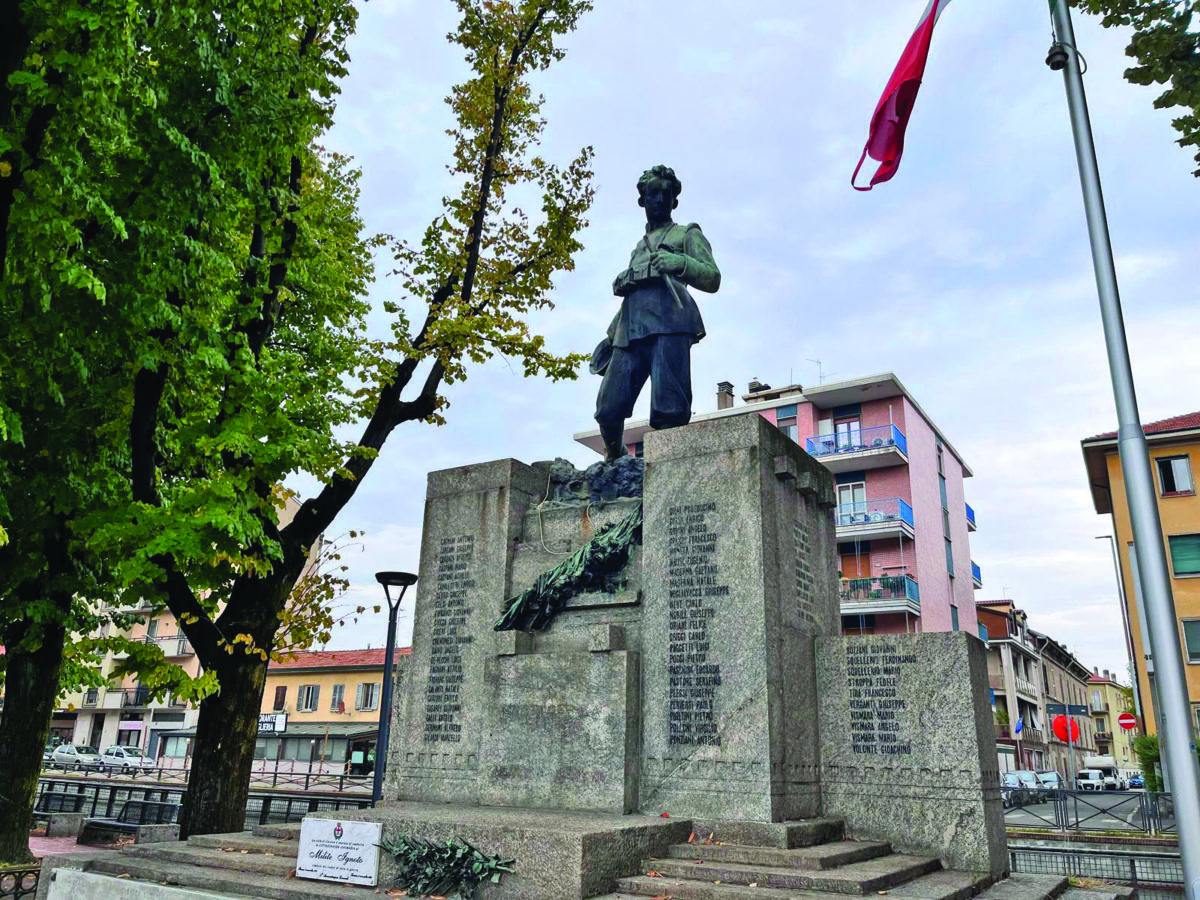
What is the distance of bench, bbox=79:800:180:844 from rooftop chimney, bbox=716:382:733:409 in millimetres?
32621

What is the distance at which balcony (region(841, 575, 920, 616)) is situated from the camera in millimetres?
37281

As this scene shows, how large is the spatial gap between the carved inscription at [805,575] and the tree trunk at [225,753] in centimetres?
754

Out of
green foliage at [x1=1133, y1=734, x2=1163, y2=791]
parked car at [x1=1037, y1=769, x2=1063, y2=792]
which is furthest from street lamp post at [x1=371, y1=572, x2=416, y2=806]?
parked car at [x1=1037, y1=769, x2=1063, y2=792]

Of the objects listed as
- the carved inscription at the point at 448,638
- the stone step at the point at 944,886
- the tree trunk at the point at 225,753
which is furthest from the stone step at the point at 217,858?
the stone step at the point at 944,886

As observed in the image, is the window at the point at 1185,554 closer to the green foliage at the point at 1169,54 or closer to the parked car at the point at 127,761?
the green foliage at the point at 1169,54

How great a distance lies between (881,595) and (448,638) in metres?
30.7

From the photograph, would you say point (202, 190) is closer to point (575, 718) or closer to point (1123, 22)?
point (575, 718)

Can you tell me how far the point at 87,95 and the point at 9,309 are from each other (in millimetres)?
2980

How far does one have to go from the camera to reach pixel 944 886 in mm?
6984

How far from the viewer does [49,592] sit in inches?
514

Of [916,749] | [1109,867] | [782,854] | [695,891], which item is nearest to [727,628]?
[916,749]

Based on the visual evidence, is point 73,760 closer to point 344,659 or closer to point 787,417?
point 344,659

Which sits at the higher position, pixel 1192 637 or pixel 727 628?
pixel 1192 637

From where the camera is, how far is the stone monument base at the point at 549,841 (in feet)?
21.9
